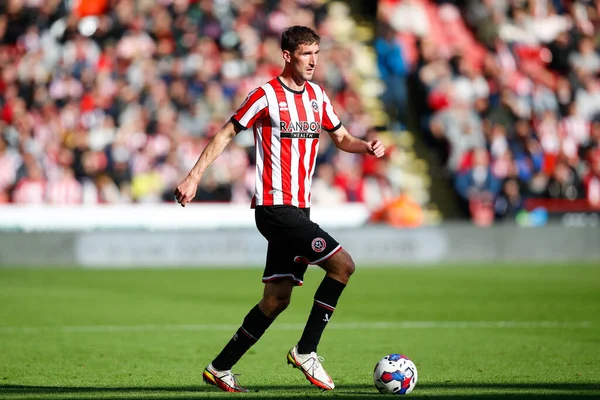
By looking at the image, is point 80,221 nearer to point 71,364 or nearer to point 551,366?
point 71,364

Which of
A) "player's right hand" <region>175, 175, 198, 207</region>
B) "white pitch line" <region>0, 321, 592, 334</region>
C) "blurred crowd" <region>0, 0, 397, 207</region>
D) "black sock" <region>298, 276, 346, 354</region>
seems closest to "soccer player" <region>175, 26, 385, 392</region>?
"black sock" <region>298, 276, 346, 354</region>

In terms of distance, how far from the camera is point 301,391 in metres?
7.02

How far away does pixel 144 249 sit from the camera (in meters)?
21.2

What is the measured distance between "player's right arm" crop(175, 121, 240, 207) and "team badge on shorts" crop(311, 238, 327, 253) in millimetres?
837

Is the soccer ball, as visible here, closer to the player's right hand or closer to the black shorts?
the black shorts

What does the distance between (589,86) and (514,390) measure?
2003 centimetres

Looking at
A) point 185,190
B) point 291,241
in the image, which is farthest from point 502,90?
point 185,190

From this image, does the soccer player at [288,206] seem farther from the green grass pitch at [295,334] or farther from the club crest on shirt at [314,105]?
the green grass pitch at [295,334]

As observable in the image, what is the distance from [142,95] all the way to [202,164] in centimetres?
1623

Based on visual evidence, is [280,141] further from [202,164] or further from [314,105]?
[202,164]

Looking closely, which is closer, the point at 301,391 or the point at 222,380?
the point at 301,391

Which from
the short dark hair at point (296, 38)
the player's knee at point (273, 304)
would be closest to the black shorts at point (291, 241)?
the player's knee at point (273, 304)

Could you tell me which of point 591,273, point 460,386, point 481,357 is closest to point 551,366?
point 481,357

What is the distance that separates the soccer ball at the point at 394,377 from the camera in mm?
6805
